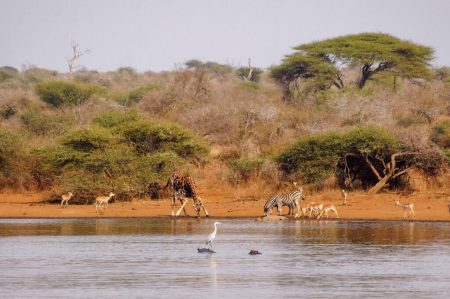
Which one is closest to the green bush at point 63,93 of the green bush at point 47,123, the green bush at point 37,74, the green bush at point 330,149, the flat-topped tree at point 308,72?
the green bush at point 47,123

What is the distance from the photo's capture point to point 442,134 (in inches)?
1638

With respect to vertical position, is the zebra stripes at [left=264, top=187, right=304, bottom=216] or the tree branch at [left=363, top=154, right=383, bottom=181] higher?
the tree branch at [left=363, top=154, right=383, bottom=181]

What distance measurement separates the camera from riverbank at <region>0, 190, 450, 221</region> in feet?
106

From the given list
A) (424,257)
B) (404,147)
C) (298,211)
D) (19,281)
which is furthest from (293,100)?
(19,281)

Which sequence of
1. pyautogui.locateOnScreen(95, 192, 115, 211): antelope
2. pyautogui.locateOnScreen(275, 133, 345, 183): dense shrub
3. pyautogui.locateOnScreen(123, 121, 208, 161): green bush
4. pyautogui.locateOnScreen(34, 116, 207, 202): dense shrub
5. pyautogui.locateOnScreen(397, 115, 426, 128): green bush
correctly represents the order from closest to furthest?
1. pyautogui.locateOnScreen(95, 192, 115, 211): antelope
2. pyautogui.locateOnScreen(275, 133, 345, 183): dense shrub
3. pyautogui.locateOnScreen(34, 116, 207, 202): dense shrub
4. pyautogui.locateOnScreen(123, 121, 208, 161): green bush
5. pyautogui.locateOnScreen(397, 115, 426, 128): green bush

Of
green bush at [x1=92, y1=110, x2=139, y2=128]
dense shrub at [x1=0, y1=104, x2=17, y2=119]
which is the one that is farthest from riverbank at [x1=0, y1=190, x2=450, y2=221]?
dense shrub at [x1=0, y1=104, x2=17, y2=119]

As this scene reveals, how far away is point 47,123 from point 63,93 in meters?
13.6

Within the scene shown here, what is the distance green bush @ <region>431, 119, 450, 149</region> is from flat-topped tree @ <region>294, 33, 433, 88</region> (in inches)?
677

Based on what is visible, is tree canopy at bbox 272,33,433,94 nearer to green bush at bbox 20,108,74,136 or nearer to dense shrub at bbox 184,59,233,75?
green bush at bbox 20,108,74,136

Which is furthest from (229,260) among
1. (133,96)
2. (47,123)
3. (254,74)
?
(254,74)

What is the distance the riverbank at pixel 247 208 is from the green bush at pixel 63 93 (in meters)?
26.3

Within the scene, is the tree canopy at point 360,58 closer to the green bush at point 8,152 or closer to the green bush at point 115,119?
the green bush at point 115,119

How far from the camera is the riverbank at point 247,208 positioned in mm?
32438

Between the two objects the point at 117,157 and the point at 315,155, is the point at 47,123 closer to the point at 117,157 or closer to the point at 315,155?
the point at 117,157
